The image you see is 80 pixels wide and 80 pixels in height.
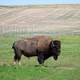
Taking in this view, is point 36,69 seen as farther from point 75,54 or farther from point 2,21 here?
point 2,21

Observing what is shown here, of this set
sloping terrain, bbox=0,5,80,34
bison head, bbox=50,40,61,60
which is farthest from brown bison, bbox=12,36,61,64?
sloping terrain, bbox=0,5,80,34

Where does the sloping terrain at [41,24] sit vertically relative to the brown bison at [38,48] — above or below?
below

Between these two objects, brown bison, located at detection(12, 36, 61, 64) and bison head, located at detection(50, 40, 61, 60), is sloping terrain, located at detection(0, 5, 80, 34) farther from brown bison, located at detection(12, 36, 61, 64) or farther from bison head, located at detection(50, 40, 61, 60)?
bison head, located at detection(50, 40, 61, 60)

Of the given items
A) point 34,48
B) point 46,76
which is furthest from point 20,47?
point 46,76

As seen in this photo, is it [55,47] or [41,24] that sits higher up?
[55,47]

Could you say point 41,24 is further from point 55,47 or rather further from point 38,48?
point 55,47

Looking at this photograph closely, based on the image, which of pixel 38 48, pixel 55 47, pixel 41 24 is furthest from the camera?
pixel 41 24

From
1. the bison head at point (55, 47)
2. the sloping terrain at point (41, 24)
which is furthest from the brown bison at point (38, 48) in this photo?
the sloping terrain at point (41, 24)

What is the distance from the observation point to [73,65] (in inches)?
835

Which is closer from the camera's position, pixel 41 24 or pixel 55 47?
pixel 55 47

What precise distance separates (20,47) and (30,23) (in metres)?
39.9

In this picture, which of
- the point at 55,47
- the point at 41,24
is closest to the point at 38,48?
the point at 55,47

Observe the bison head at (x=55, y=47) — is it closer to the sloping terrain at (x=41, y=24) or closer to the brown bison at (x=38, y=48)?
the brown bison at (x=38, y=48)

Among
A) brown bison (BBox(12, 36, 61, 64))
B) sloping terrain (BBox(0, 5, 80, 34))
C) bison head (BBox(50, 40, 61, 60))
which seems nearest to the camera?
bison head (BBox(50, 40, 61, 60))
